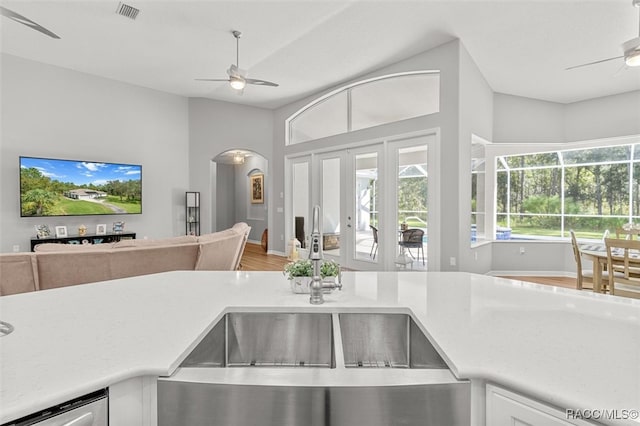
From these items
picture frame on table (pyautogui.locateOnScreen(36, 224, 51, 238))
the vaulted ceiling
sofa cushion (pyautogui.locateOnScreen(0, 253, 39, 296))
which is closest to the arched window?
the vaulted ceiling

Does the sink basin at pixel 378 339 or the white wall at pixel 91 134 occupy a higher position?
the white wall at pixel 91 134

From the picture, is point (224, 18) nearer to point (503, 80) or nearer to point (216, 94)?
point (216, 94)

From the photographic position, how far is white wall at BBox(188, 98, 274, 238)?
6.75m

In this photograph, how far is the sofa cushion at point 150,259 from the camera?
2.97 metres

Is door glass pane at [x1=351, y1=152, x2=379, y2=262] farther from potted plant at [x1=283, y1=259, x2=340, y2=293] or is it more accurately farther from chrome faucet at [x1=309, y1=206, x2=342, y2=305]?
chrome faucet at [x1=309, y1=206, x2=342, y2=305]

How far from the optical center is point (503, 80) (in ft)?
16.1

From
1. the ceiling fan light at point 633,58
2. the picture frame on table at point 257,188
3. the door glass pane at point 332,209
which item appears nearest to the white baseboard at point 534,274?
the door glass pane at point 332,209

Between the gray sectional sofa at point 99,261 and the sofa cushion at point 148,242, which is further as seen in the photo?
the sofa cushion at point 148,242

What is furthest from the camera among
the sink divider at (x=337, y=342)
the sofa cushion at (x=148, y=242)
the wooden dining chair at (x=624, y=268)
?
the sofa cushion at (x=148, y=242)

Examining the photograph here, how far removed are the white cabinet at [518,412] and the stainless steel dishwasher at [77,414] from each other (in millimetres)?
861

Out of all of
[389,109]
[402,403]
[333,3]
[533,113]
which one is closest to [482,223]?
[533,113]

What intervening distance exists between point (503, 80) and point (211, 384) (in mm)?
5716

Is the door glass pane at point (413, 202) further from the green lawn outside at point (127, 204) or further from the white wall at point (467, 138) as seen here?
the green lawn outside at point (127, 204)

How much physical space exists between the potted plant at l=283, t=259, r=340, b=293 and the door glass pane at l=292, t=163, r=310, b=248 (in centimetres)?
539
